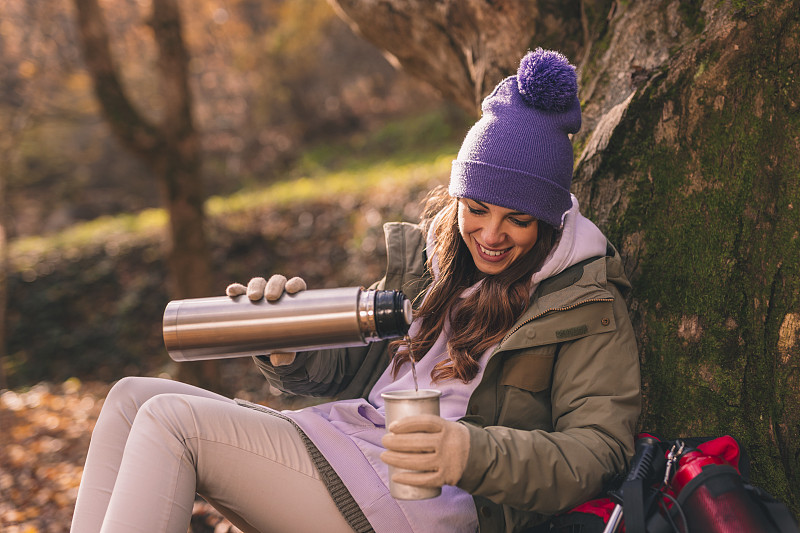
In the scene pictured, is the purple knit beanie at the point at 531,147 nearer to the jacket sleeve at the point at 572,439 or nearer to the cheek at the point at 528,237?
the cheek at the point at 528,237

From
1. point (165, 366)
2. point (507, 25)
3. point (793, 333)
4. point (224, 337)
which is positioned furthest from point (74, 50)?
point (793, 333)

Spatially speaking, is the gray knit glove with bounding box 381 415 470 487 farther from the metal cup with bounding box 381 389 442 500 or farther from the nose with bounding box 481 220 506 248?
the nose with bounding box 481 220 506 248

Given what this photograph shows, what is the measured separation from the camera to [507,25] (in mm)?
3664

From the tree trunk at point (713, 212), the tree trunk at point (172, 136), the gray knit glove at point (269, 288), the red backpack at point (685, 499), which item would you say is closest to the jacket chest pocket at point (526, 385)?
the red backpack at point (685, 499)

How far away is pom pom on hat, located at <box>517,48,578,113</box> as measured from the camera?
227 cm

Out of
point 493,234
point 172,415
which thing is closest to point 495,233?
point 493,234

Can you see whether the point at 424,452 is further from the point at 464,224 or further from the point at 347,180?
the point at 347,180

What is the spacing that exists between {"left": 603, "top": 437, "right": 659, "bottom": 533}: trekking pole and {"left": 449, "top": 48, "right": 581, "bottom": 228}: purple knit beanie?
2.52ft

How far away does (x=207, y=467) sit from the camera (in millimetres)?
2129

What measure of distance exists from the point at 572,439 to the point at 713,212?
41.4 inches

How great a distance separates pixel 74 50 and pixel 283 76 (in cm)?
534

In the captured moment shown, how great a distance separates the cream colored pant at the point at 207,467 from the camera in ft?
6.61

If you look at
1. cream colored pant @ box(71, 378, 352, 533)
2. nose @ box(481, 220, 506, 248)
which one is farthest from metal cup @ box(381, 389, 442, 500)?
nose @ box(481, 220, 506, 248)

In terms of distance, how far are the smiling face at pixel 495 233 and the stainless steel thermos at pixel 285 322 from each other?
1.42ft
